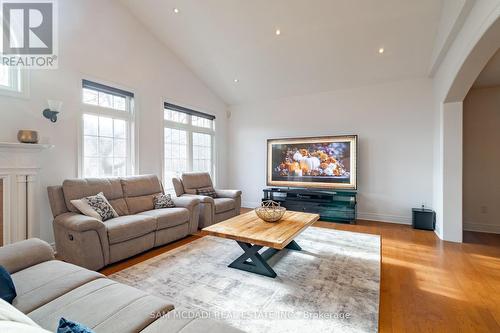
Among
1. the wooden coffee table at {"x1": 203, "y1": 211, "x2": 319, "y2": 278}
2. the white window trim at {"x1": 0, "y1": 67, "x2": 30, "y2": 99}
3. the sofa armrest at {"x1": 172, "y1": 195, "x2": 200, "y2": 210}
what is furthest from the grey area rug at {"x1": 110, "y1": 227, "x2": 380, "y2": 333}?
Answer: the white window trim at {"x1": 0, "y1": 67, "x2": 30, "y2": 99}

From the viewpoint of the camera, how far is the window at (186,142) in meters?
5.02

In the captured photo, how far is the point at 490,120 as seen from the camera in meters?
4.33

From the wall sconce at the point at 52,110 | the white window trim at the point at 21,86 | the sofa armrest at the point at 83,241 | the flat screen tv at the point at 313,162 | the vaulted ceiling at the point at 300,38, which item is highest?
the vaulted ceiling at the point at 300,38

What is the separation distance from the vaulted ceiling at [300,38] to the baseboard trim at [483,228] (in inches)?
116

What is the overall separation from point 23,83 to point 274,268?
3.76 m

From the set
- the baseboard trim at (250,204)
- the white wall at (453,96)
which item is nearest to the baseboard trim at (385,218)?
the white wall at (453,96)

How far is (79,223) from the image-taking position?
98.9 inches

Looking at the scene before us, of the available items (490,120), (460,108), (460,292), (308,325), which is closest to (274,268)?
(308,325)

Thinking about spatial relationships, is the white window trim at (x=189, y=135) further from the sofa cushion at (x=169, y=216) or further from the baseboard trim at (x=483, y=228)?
the baseboard trim at (x=483, y=228)

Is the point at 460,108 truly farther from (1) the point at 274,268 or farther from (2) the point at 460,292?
(1) the point at 274,268

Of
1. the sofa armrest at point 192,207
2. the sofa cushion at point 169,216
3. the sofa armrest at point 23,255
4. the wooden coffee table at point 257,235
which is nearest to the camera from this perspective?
the sofa armrest at point 23,255

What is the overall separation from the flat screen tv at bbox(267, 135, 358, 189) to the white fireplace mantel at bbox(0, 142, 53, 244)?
424 centimetres

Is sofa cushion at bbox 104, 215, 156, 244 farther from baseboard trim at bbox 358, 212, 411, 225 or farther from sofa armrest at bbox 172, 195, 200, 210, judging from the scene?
baseboard trim at bbox 358, 212, 411, 225

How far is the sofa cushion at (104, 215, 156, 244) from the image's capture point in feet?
9.05
